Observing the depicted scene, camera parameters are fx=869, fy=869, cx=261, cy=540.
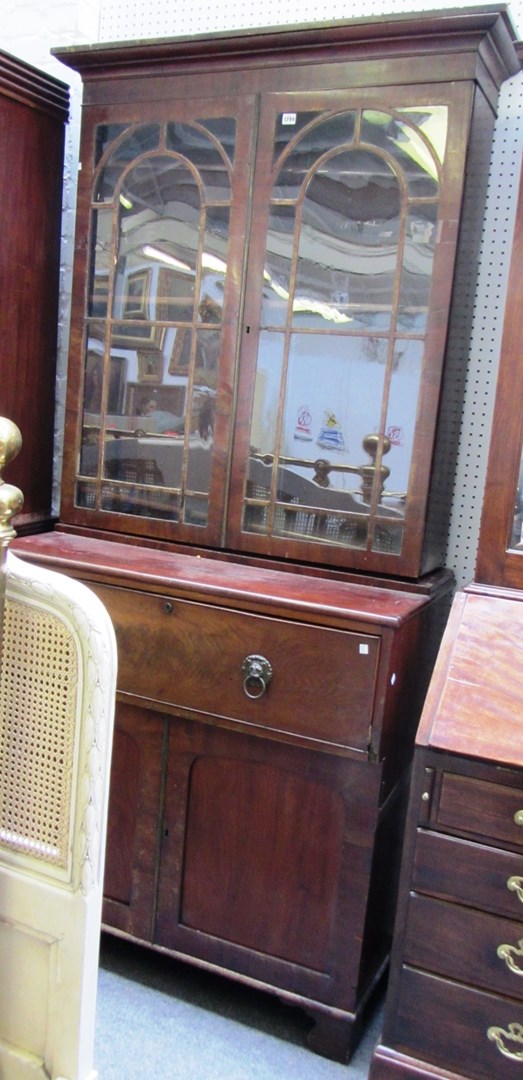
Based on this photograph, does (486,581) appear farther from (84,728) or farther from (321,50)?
(321,50)

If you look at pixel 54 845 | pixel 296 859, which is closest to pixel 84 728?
pixel 54 845

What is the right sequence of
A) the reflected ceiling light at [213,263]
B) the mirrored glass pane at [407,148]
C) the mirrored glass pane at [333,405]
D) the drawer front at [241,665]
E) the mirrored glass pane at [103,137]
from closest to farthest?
1. the drawer front at [241,665]
2. the mirrored glass pane at [407,148]
3. the mirrored glass pane at [333,405]
4. the reflected ceiling light at [213,263]
5. the mirrored glass pane at [103,137]

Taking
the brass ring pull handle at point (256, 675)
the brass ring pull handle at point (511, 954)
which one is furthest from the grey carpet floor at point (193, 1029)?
the brass ring pull handle at point (256, 675)

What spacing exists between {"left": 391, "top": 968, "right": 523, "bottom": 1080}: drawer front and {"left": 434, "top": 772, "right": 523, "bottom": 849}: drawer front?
28cm

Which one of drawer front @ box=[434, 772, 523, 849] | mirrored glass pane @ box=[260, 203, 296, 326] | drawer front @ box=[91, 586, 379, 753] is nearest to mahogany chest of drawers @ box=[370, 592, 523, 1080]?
drawer front @ box=[434, 772, 523, 849]

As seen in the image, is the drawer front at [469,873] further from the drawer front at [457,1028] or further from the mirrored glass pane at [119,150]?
the mirrored glass pane at [119,150]

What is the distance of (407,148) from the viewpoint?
180 centimetres

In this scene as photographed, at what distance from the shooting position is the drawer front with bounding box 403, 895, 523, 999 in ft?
4.77

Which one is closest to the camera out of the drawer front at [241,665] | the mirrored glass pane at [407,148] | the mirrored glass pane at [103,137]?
the drawer front at [241,665]

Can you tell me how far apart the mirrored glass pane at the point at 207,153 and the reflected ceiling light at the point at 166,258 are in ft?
0.52

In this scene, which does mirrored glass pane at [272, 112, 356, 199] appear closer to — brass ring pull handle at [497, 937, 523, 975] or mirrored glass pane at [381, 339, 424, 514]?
mirrored glass pane at [381, 339, 424, 514]

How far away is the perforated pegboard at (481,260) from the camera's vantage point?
6.56 ft

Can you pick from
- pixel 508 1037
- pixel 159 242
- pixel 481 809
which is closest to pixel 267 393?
pixel 159 242

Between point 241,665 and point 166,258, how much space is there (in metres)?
0.98
